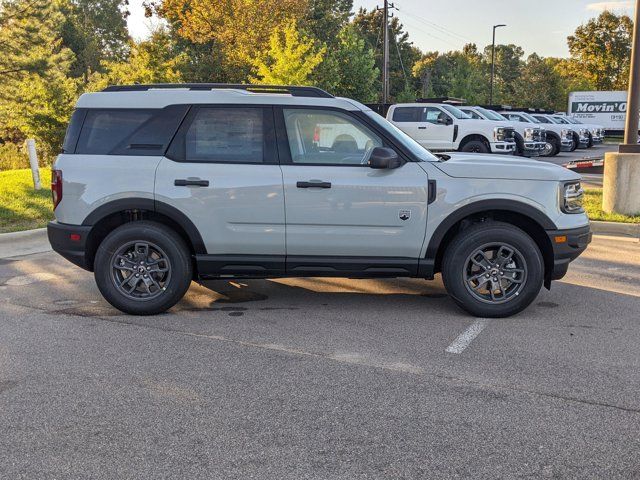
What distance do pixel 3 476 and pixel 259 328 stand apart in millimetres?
2530

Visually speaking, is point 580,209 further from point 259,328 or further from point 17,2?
point 17,2

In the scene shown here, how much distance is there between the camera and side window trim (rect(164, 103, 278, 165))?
5.48 m

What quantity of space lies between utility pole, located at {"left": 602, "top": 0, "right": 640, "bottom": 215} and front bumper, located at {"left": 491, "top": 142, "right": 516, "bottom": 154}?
940 cm

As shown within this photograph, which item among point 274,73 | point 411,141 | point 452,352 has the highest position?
point 274,73

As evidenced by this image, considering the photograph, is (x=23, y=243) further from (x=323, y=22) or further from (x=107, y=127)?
(x=323, y=22)

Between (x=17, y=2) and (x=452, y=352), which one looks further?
(x=17, y=2)

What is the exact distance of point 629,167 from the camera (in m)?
9.79

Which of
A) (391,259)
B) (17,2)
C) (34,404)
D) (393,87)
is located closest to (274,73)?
(17,2)

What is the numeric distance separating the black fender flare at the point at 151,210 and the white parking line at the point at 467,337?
7.41ft

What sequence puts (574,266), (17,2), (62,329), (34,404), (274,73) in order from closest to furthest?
(34,404)
(62,329)
(574,266)
(274,73)
(17,2)

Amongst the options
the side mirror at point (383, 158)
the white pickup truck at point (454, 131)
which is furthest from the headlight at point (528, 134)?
the side mirror at point (383, 158)

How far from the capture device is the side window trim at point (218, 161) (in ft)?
18.0

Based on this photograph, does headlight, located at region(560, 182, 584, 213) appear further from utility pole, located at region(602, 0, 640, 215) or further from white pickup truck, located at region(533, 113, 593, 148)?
white pickup truck, located at region(533, 113, 593, 148)

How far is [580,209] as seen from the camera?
222 inches
